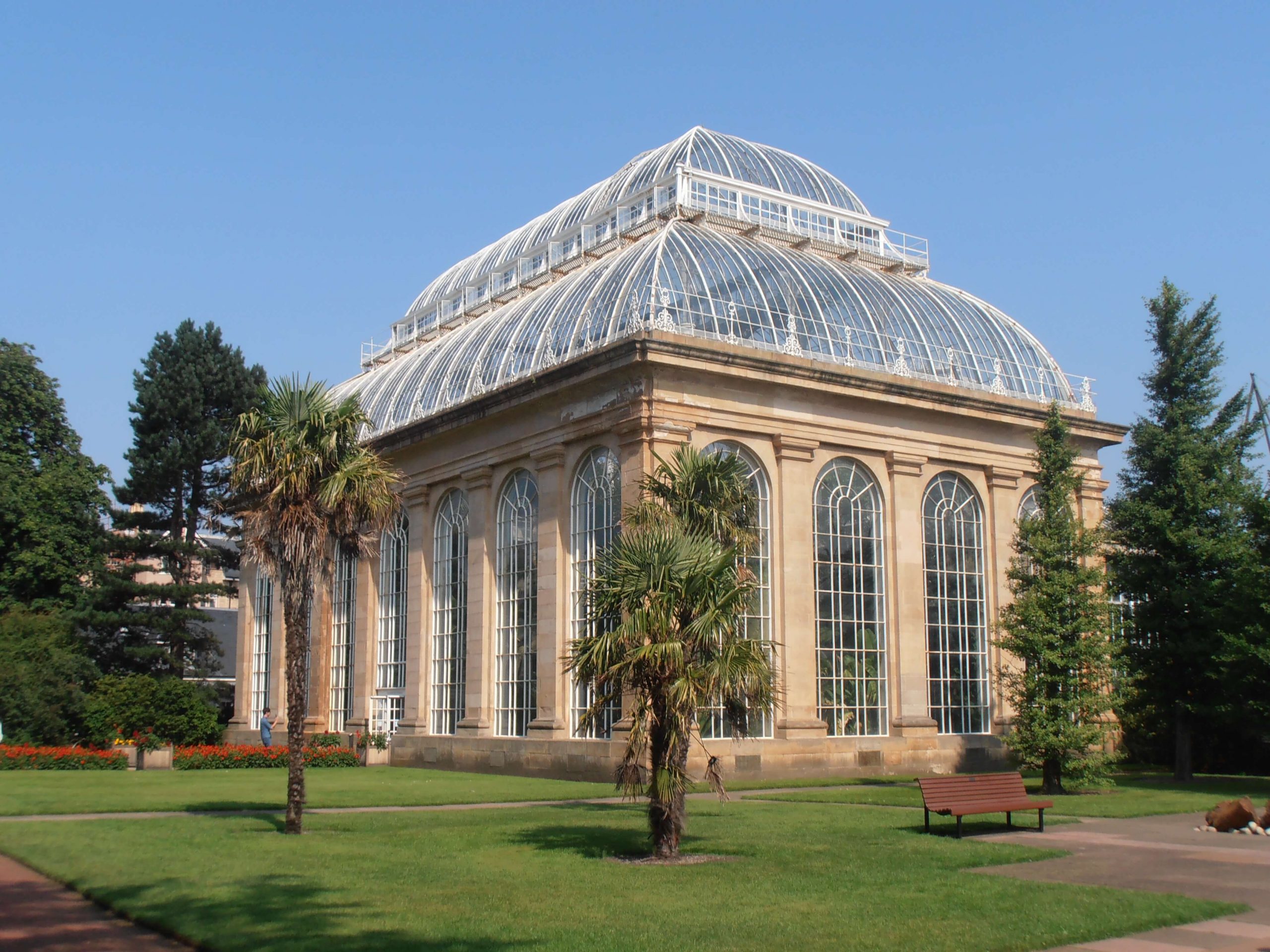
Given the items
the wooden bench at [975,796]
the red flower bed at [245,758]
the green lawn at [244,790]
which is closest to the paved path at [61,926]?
the green lawn at [244,790]

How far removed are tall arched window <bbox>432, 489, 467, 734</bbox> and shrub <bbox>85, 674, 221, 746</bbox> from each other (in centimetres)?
1117

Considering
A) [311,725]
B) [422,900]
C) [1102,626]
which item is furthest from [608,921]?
[311,725]

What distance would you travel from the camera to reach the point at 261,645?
189 feet

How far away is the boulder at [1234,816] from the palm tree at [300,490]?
1644 centimetres

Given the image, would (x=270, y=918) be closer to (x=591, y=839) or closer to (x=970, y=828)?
(x=591, y=839)

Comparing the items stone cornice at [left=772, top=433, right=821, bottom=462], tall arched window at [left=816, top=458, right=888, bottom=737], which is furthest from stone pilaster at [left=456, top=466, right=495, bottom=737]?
tall arched window at [left=816, top=458, right=888, bottom=737]

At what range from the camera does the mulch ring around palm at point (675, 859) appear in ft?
57.8

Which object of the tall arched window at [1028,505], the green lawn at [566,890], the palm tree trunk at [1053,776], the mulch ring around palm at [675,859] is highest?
the tall arched window at [1028,505]

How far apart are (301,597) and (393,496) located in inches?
133

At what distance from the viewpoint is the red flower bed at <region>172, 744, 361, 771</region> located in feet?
136

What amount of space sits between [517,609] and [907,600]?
12773 millimetres

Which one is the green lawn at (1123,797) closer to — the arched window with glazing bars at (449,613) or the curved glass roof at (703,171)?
the arched window with glazing bars at (449,613)

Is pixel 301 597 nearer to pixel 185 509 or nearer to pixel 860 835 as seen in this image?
pixel 860 835

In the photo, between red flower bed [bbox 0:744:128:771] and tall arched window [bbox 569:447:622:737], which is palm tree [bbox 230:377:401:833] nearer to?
tall arched window [bbox 569:447:622:737]
